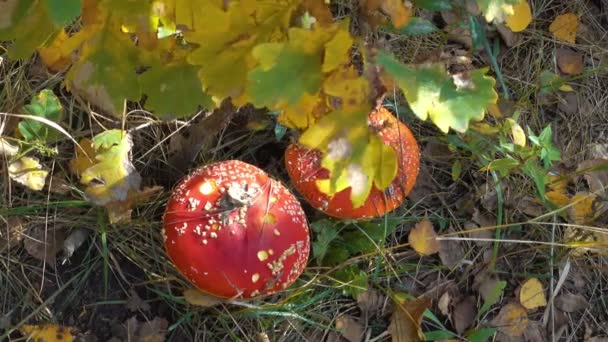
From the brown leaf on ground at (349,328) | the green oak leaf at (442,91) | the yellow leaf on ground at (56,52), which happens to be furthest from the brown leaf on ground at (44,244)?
the green oak leaf at (442,91)

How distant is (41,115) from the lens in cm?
194

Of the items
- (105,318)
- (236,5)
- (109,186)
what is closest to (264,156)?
(109,186)

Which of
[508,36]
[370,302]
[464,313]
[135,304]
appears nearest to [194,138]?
[135,304]

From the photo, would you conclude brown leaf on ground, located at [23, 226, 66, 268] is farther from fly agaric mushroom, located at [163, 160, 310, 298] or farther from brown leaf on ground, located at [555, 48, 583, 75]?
brown leaf on ground, located at [555, 48, 583, 75]

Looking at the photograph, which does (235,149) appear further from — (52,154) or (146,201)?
(52,154)

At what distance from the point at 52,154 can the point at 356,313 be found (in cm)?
101

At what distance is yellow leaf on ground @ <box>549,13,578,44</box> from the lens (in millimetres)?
2555

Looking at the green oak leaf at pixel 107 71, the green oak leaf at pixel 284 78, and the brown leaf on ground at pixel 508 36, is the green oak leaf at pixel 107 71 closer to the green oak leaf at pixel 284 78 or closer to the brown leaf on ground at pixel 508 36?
the green oak leaf at pixel 284 78

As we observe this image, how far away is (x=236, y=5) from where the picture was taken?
1.24 metres

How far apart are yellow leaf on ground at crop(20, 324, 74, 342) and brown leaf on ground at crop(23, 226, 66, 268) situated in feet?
0.61

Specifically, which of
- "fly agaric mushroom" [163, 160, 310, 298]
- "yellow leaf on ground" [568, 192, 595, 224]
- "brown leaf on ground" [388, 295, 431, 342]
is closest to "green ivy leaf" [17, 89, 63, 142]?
"fly agaric mushroom" [163, 160, 310, 298]

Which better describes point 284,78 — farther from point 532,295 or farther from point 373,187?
point 532,295

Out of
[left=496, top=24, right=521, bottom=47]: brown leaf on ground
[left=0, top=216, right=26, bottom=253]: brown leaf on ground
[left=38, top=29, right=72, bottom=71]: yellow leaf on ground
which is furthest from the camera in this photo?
[left=496, top=24, right=521, bottom=47]: brown leaf on ground

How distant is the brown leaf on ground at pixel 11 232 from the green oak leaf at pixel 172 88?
769 millimetres
